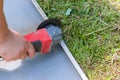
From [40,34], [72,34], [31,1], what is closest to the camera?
[40,34]

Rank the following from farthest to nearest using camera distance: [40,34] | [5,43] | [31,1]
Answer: [31,1]
[40,34]
[5,43]

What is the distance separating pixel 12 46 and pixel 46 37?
183mm

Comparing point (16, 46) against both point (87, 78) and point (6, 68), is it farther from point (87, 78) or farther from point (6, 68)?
point (87, 78)

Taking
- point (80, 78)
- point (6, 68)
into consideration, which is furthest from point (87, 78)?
point (6, 68)

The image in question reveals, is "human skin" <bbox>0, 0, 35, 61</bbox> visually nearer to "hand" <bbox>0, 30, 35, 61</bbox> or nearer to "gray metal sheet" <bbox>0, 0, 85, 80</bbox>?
"hand" <bbox>0, 30, 35, 61</bbox>

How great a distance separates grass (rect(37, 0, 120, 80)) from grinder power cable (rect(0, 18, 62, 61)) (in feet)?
0.44

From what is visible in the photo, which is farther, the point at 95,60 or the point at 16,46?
the point at 95,60

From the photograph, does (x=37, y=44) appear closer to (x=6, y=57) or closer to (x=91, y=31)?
(x=6, y=57)

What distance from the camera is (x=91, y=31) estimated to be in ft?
5.58

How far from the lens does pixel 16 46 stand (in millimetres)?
1408

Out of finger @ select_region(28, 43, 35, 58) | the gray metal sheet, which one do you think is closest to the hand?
finger @ select_region(28, 43, 35, 58)

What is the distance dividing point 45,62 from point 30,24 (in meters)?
0.27

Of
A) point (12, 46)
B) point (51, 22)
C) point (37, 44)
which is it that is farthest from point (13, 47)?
point (51, 22)

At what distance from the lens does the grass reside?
5.17ft
